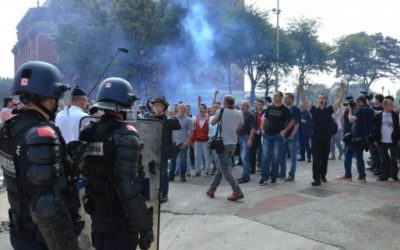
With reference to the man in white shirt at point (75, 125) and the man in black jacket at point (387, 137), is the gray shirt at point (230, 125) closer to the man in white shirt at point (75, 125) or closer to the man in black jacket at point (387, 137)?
the man in white shirt at point (75, 125)

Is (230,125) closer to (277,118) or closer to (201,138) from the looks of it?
(277,118)

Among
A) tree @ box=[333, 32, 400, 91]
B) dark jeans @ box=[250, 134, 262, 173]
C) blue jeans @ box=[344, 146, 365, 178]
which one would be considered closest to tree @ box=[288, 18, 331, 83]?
tree @ box=[333, 32, 400, 91]

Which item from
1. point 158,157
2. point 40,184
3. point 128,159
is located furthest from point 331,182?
point 40,184

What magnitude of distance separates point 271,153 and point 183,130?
2014 millimetres

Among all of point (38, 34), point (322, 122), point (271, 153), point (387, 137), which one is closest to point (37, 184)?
point (271, 153)

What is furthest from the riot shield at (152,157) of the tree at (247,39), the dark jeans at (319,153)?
the tree at (247,39)

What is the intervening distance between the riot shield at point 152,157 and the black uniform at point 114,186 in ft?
1.97

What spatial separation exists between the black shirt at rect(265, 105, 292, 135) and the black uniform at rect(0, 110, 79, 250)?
592 cm

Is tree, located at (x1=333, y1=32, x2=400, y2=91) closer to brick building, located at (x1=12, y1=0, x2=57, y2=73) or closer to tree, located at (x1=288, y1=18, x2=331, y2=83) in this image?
tree, located at (x1=288, y1=18, x2=331, y2=83)

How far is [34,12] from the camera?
61.9 metres

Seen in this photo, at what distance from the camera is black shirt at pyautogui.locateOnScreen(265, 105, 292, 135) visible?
793 cm

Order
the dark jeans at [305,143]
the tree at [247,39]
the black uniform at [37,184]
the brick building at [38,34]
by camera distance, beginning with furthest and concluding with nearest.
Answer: the brick building at [38,34] → the tree at [247,39] → the dark jeans at [305,143] → the black uniform at [37,184]

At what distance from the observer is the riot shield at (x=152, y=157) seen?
11.8ft

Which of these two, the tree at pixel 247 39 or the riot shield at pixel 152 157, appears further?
the tree at pixel 247 39
